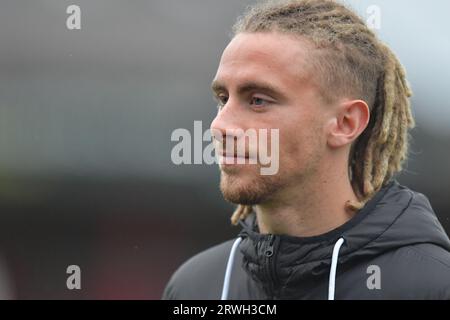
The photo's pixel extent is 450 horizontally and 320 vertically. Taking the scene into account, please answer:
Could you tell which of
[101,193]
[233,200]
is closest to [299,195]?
[233,200]

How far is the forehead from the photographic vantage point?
2.62m

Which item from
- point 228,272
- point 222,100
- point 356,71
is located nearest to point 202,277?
point 228,272

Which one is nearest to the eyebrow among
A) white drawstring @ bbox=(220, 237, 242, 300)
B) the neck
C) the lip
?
the lip

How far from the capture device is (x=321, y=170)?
2717 millimetres

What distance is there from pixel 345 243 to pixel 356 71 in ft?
2.18

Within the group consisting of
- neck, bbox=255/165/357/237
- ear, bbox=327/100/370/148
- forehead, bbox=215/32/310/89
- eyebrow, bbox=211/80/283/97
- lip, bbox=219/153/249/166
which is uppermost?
forehead, bbox=215/32/310/89

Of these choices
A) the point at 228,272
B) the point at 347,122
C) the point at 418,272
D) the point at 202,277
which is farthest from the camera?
the point at 202,277

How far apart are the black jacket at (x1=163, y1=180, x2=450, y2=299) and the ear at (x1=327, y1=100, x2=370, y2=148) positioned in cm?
25

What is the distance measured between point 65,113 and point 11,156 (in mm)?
640

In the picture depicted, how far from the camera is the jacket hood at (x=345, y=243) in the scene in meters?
2.59

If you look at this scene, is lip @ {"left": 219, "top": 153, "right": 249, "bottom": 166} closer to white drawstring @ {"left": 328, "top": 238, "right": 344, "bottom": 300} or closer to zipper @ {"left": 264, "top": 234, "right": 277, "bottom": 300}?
zipper @ {"left": 264, "top": 234, "right": 277, "bottom": 300}

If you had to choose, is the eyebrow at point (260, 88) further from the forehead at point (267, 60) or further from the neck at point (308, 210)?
the neck at point (308, 210)

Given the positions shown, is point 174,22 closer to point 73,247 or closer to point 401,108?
point 73,247

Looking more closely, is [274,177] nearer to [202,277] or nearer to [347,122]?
[347,122]
